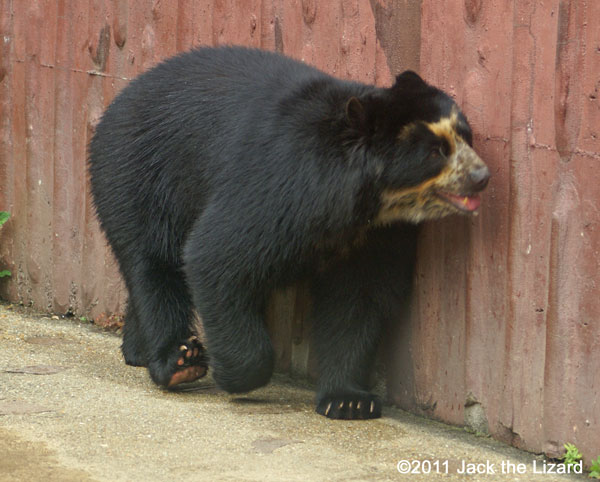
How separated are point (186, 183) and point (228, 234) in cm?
59

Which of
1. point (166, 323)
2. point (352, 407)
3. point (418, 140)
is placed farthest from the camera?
point (166, 323)

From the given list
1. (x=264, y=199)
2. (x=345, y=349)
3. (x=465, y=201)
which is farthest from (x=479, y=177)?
(x=345, y=349)

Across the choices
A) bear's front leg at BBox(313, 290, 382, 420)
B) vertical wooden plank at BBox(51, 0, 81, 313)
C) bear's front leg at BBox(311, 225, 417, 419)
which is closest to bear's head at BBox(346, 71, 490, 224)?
bear's front leg at BBox(311, 225, 417, 419)

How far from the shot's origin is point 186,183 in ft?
17.4

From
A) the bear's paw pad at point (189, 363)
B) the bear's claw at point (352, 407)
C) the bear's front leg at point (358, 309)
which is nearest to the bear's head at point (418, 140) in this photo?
the bear's front leg at point (358, 309)

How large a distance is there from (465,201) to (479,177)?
16 cm

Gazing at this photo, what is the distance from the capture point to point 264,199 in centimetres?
473

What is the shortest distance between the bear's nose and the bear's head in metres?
0.01

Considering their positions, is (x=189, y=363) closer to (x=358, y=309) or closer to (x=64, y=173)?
(x=358, y=309)

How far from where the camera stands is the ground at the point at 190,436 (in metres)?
4.04

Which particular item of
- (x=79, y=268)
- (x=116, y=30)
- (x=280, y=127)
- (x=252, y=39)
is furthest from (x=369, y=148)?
(x=79, y=268)

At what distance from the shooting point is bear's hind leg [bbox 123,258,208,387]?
210 inches

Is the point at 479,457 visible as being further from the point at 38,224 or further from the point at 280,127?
the point at 38,224

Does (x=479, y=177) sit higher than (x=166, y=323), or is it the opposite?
(x=479, y=177)
